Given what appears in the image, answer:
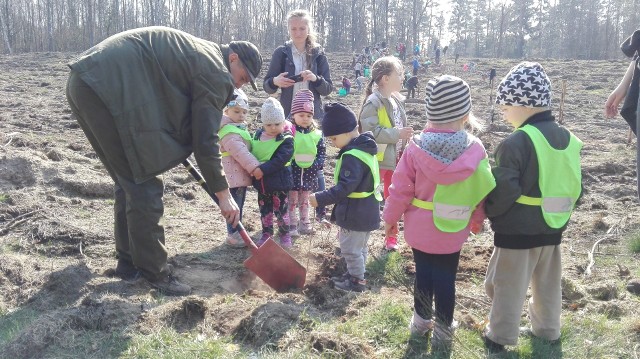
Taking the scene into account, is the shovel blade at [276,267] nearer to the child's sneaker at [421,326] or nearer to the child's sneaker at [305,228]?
the child's sneaker at [421,326]

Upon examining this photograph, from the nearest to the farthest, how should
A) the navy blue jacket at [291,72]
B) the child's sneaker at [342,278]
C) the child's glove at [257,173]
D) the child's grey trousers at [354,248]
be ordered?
1. the child's grey trousers at [354,248]
2. the child's sneaker at [342,278]
3. the child's glove at [257,173]
4. the navy blue jacket at [291,72]

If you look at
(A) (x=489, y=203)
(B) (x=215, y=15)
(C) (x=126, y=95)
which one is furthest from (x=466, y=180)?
(B) (x=215, y=15)

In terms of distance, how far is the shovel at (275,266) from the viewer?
4305mm

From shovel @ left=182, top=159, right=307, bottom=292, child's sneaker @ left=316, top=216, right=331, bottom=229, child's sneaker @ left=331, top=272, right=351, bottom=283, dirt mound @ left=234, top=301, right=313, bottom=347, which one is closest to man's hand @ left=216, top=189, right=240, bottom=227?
shovel @ left=182, top=159, right=307, bottom=292

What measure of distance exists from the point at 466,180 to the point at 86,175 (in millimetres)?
5054

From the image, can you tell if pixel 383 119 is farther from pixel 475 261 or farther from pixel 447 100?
pixel 447 100

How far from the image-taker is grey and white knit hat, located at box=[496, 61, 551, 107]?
305 centimetres

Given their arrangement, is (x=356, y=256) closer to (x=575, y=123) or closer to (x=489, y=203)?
(x=489, y=203)

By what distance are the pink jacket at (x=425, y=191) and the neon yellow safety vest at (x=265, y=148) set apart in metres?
1.98

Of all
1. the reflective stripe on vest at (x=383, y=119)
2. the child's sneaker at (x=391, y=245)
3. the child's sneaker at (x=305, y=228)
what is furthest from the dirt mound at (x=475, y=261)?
the child's sneaker at (x=305, y=228)

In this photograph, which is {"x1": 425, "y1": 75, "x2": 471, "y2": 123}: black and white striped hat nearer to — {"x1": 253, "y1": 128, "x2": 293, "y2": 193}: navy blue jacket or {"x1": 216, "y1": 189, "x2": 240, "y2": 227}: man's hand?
{"x1": 216, "y1": 189, "x2": 240, "y2": 227}: man's hand

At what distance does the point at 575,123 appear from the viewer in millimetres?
14398

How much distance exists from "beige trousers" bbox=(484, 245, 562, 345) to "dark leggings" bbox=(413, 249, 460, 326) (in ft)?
0.76

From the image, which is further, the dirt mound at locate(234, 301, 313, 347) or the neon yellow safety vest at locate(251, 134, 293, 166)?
the neon yellow safety vest at locate(251, 134, 293, 166)
